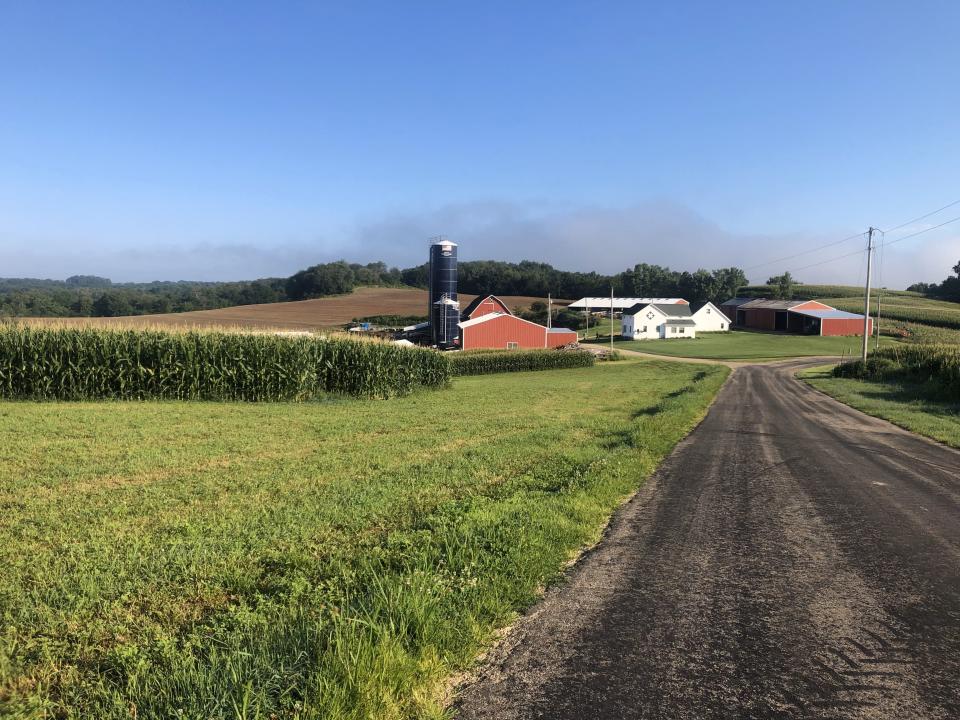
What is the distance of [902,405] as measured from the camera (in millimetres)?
23734

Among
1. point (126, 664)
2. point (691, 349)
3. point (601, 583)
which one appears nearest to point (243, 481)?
point (126, 664)

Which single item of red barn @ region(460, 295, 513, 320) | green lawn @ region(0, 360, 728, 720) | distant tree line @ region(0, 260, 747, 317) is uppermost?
distant tree line @ region(0, 260, 747, 317)

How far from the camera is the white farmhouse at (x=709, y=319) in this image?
302 ft

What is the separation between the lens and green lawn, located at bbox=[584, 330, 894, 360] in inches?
2489

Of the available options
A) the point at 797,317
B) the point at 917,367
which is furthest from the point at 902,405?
the point at 797,317

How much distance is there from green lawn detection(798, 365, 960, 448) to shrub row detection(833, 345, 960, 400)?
91 centimetres

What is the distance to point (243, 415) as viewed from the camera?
17688 millimetres

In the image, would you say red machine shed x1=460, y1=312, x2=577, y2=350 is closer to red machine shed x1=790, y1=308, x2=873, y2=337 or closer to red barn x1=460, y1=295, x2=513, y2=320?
red barn x1=460, y1=295, x2=513, y2=320

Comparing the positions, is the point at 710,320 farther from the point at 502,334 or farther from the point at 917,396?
the point at 917,396

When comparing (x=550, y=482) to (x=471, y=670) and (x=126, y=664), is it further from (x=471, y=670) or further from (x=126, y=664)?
(x=126, y=664)

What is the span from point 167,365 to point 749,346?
6700 centimetres

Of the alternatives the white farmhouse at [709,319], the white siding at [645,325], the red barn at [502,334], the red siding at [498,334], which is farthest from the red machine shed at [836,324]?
the red siding at [498,334]

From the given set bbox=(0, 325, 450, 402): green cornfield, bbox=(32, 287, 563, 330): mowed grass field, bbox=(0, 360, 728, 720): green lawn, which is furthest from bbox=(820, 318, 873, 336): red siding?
bbox=(0, 360, 728, 720): green lawn

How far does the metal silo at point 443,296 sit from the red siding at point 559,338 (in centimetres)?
1075
